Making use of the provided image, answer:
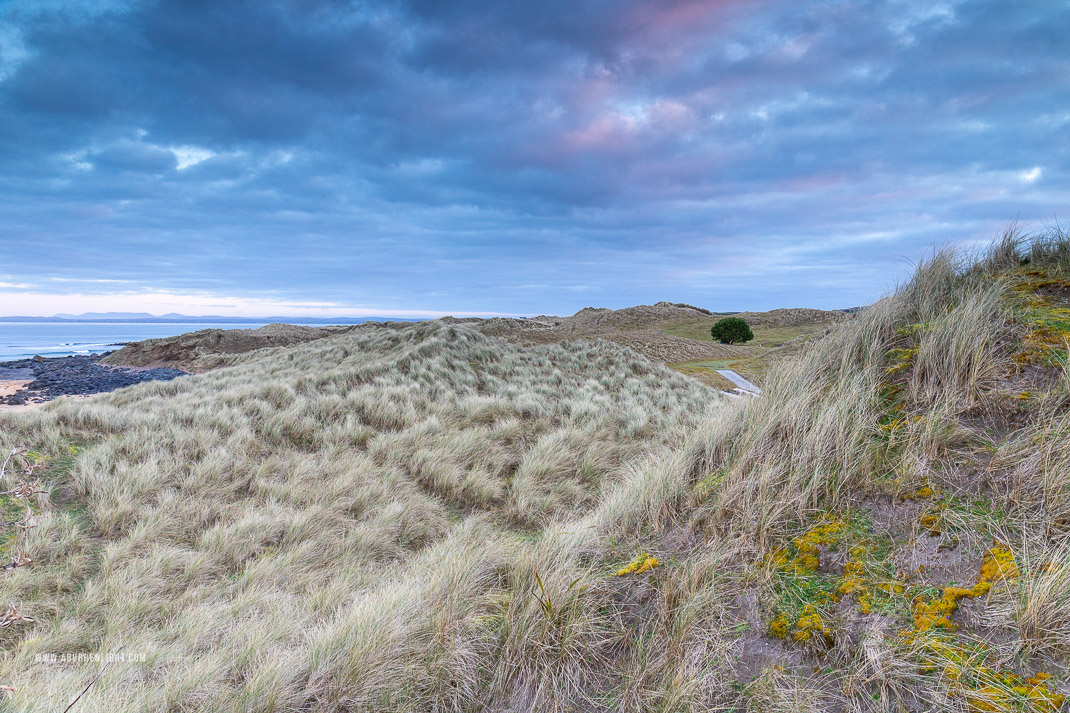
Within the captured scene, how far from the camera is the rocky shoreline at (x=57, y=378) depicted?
1102cm

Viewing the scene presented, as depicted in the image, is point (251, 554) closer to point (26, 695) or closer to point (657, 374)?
point (26, 695)

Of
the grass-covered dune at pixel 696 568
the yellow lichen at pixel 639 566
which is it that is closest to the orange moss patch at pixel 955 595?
the grass-covered dune at pixel 696 568

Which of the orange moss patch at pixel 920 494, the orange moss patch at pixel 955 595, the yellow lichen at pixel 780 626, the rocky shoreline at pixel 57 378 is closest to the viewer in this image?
the orange moss patch at pixel 955 595

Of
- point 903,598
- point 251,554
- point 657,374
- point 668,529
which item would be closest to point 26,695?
point 251,554

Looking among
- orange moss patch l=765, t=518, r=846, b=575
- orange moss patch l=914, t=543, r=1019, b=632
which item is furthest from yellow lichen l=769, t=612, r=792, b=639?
orange moss patch l=914, t=543, r=1019, b=632

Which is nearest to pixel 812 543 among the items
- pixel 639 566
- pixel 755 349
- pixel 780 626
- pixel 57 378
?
pixel 780 626

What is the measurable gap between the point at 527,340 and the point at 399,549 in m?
12.8

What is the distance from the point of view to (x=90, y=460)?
5574 millimetres

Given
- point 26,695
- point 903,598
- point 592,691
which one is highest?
point 903,598

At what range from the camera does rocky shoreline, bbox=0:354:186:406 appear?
11.0 m

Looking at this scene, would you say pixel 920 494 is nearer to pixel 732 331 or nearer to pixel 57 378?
pixel 732 331

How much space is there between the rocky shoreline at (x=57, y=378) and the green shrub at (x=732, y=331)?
19943mm

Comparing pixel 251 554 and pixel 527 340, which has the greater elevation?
pixel 527 340

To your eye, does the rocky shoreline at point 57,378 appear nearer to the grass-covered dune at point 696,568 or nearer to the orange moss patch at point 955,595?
the grass-covered dune at point 696,568
